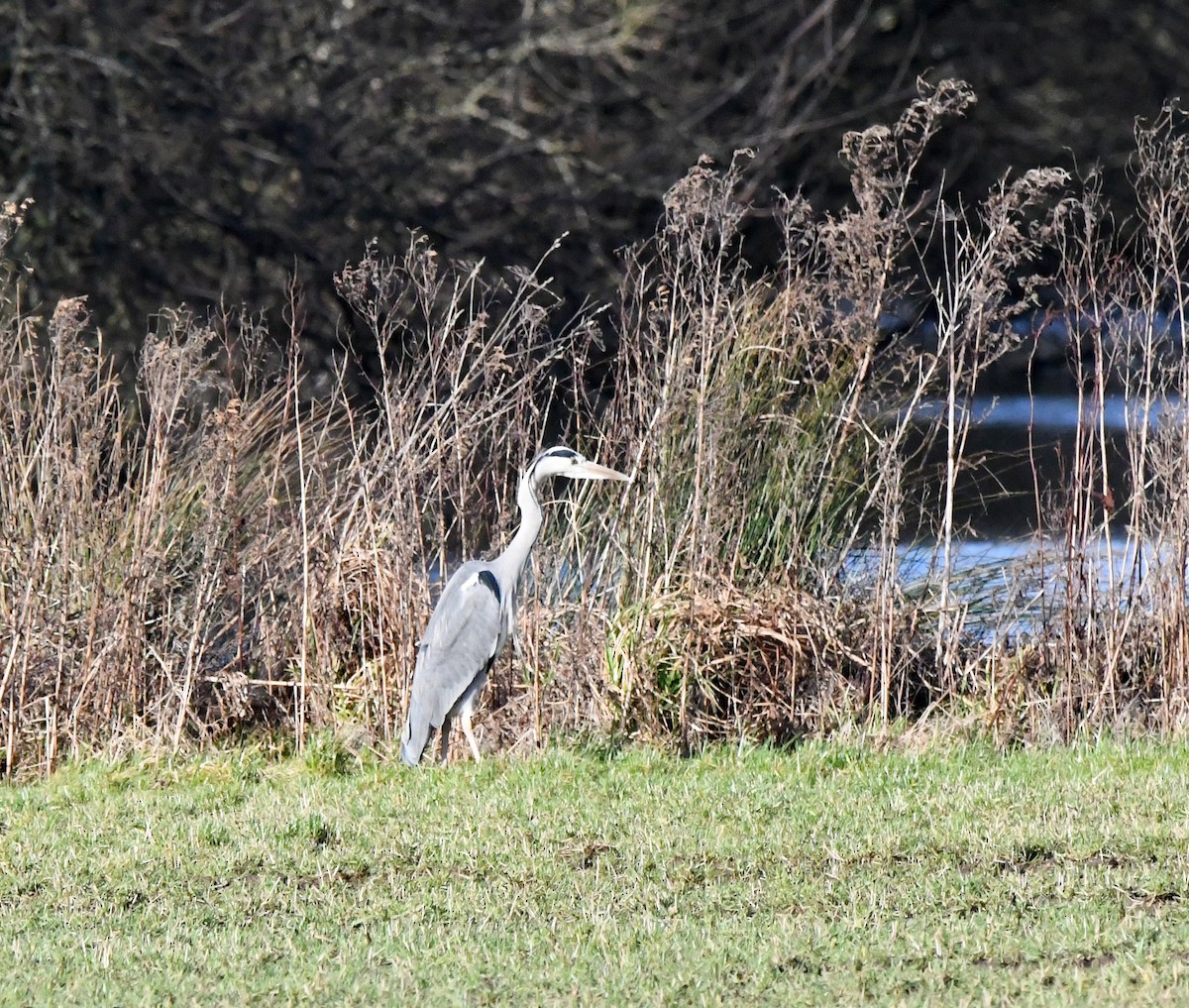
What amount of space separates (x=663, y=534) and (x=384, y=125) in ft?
31.4

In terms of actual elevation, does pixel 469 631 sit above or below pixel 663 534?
below

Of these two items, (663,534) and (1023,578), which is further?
(1023,578)

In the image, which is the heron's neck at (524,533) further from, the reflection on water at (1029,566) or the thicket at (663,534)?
the reflection on water at (1029,566)

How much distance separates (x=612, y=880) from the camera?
4711 millimetres

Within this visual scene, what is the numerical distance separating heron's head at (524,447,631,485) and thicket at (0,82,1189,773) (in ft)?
1.05

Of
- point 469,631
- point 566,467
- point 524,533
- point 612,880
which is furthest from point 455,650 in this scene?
point 612,880

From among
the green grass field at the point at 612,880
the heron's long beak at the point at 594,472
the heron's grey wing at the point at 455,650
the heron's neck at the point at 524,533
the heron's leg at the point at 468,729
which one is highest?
the heron's long beak at the point at 594,472

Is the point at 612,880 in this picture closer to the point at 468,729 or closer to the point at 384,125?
the point at 468,729

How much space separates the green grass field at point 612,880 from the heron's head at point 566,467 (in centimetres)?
94

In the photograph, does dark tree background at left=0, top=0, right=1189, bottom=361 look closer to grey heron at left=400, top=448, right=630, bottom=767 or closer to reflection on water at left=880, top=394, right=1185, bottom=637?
reflection on water at left=880, top=394, right=1185, bottom=637

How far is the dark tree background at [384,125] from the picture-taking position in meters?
14.2

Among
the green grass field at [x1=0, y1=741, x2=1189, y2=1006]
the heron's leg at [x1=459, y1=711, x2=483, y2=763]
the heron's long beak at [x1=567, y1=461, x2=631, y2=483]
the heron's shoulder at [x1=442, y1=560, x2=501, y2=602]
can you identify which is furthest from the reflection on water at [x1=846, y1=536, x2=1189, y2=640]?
the heron's leg at [x1=459, y1=711, x2=483, y2=763]

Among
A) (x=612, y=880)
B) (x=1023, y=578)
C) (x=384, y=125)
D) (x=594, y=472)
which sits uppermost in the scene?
(x=384, y=125)

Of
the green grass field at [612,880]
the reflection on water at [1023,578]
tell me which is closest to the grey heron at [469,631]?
the green grass field at [612,880]
